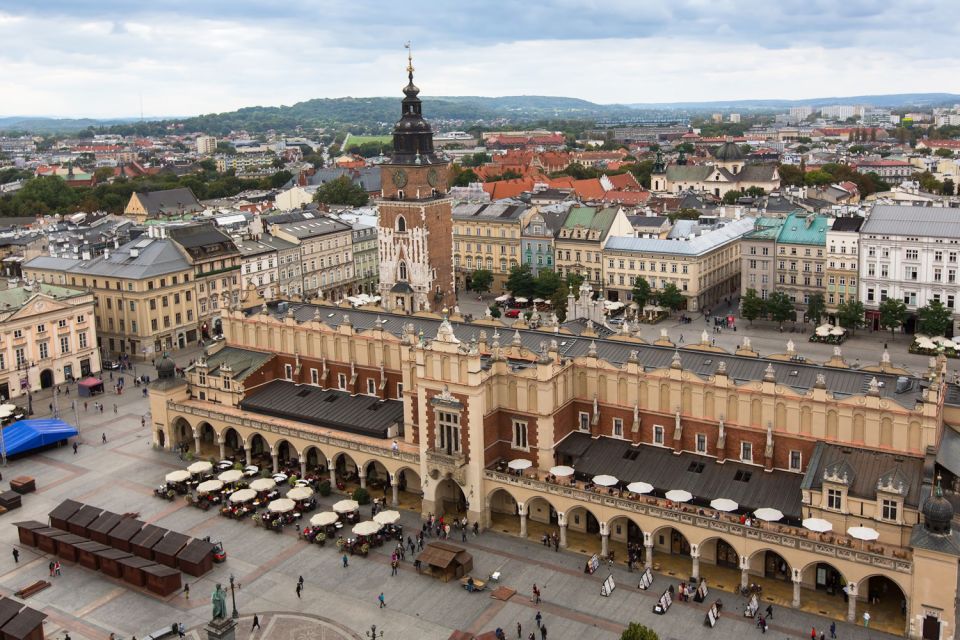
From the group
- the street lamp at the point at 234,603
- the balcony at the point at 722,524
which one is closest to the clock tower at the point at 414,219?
the balcony at the point at 722,524

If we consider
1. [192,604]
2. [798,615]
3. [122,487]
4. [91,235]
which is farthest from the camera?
[91,235]

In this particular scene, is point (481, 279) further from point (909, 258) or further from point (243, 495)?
point (243, 495)

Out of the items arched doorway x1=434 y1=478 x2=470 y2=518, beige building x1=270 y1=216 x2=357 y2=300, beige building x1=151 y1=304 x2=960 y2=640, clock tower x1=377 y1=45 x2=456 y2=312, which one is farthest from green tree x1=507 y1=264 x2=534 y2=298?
arched doorway x1=434 y1=478 x2=470 y2=518

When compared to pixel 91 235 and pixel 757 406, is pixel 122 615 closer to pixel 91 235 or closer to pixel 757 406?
pixel 757 406

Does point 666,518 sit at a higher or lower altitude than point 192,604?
higher

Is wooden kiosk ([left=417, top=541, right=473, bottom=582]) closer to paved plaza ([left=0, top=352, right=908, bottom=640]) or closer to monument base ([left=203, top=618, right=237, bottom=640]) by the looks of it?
paved plaza ([left=0, top=352, right=908, bottom=640])

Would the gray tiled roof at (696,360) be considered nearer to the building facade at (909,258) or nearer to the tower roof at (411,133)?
the tower roof at (411,133)

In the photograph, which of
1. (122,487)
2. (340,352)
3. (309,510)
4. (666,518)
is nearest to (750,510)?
(666,518)
